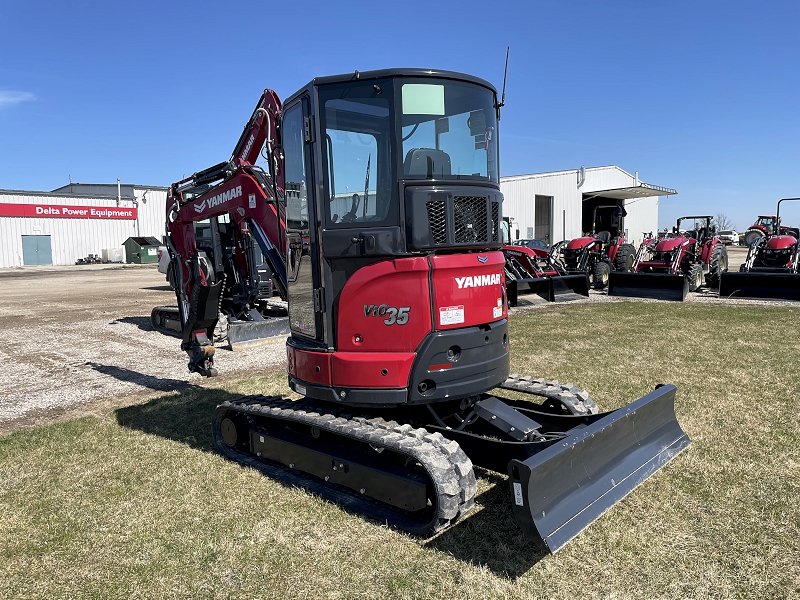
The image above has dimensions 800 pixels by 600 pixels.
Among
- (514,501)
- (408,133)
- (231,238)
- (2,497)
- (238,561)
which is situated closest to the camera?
(514,501)

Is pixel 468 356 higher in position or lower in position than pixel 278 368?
higher

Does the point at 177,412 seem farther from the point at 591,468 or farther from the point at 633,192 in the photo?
the point at 633,192

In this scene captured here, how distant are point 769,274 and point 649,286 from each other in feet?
9.37

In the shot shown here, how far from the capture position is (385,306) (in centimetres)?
409

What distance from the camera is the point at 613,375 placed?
7.67 m

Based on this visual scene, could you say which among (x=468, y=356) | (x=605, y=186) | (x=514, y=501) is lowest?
(x=514, y=501)

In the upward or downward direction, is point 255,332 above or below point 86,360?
above

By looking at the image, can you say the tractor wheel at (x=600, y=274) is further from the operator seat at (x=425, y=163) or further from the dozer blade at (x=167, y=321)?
the operator seat at (x=425, y=163)

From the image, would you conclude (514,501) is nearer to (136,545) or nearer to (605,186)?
(136,545)

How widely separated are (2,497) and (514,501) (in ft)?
12.9

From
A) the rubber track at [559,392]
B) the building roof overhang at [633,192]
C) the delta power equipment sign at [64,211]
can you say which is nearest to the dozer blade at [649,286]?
the rubber track at [559,392]

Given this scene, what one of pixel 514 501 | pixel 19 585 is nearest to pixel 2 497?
pixel 19 585

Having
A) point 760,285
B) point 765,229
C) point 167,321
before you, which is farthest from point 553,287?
point 765,229

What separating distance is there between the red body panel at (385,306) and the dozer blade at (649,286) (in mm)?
13266
